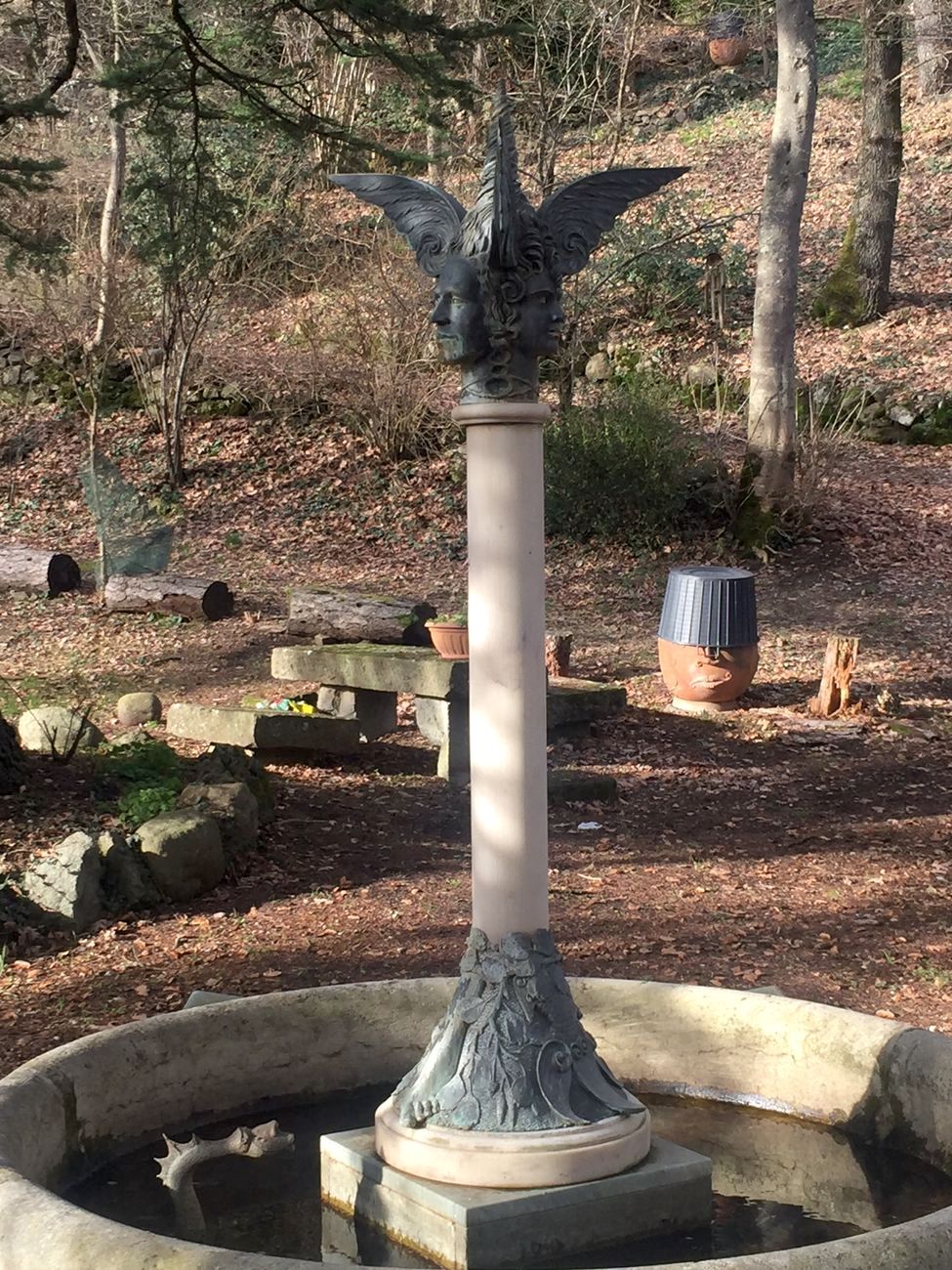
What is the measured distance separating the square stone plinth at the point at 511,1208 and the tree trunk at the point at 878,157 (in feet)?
51.0

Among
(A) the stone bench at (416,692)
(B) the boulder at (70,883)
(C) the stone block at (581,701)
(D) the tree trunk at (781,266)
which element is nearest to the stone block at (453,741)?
(A) the stone bench at (416,692)

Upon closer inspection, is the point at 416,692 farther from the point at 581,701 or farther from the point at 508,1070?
the point at 508,1070

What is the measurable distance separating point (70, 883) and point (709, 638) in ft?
17.2

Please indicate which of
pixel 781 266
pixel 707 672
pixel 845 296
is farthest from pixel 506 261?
pixel 845 296

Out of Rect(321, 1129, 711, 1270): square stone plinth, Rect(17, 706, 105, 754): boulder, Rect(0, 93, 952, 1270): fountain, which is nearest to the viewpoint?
Rect(321, 1129, 711, 1270): square stone plinth

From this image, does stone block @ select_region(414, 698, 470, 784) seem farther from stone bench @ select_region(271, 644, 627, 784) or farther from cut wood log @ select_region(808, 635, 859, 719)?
cut wood log @ select_region(808, 635, 859, 719)

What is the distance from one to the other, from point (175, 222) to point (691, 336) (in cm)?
1194

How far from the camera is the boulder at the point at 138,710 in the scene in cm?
1029

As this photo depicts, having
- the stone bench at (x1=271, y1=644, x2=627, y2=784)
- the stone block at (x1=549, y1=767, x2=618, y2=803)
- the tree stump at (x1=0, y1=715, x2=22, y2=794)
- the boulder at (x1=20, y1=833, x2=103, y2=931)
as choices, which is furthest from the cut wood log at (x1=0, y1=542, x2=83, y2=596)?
the boulder at (x1=20, y1=833, x2=103, y2=931)

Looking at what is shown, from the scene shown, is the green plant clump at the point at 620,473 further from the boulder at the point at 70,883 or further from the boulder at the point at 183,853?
the boulder at the point at 70,883

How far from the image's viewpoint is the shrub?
559 inches

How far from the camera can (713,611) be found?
10.6 metres

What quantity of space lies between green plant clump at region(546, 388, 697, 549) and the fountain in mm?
10261

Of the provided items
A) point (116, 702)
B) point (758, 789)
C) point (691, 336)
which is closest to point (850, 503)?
point (691, 336)
